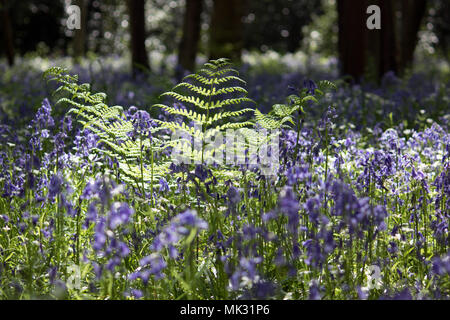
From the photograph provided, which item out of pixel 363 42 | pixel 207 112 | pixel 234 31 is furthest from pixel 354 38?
pixel 207 112

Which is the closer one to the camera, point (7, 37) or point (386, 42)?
point (386, 42)

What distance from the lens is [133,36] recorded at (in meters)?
12.6

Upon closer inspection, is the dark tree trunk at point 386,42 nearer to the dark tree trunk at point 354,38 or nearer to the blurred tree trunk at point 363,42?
the blurred tree trunk at point 363,42

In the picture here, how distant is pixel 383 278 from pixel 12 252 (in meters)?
2.09

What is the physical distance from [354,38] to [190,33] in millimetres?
3995

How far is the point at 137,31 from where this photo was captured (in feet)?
41.3

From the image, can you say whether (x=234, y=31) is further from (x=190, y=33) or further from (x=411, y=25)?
(x=411, y=25)

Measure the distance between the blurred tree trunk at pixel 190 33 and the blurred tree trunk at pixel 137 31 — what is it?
0.88 m

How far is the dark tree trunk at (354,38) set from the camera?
10.0m

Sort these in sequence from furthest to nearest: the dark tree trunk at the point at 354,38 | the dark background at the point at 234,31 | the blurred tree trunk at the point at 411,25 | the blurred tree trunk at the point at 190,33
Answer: the blurred tree trunk at the point at 411,25
the blurred tree trunk at the point at 190,33
the dark background at the point at 234,31
the dark tree trunk at the point at 354,38

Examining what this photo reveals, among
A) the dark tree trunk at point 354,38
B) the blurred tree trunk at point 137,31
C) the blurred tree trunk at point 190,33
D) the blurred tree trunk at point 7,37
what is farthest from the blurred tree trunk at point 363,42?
the blurred tree trunk at point 7,37

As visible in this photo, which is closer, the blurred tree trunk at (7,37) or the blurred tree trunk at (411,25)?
the blurred tree trunk at (411,25)

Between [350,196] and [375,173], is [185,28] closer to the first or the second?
[375,173]
